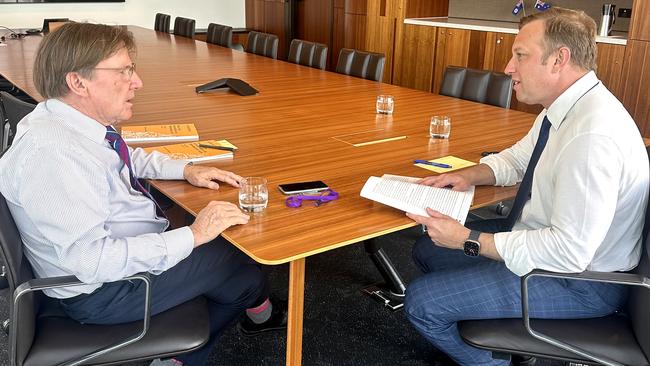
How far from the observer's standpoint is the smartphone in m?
1.96

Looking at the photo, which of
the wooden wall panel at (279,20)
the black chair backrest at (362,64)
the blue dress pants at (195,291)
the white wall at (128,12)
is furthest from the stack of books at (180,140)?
the wooden wall panel at (279,20)

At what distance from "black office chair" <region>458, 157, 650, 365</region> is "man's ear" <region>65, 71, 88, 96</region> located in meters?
1.25

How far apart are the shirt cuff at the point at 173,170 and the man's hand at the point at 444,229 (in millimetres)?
823

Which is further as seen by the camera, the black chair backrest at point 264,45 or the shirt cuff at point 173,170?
the black chair backrest at point 264,45

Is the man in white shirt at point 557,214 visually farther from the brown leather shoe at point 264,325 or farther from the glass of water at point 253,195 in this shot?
the brown leather shoe at point 264,325

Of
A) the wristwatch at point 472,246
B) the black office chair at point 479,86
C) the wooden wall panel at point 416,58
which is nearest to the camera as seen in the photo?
the wristwatch at point 472,246

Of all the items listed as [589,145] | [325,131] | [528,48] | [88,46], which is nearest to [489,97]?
[325,131]

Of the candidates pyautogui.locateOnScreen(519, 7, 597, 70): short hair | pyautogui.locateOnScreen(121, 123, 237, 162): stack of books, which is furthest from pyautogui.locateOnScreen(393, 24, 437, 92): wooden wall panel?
pyautogui.locateOnScreen(519, 7, 597, 70): short hair

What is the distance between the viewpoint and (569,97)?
5.90 feet

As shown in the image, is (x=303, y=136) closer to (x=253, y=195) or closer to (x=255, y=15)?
(x=253, y=195)

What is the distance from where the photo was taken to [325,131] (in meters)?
2.85

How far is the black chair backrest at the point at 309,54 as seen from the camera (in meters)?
5.03

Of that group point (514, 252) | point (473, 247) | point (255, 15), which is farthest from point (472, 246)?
point (255, 15)

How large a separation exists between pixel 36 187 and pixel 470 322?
1223 millimetres
